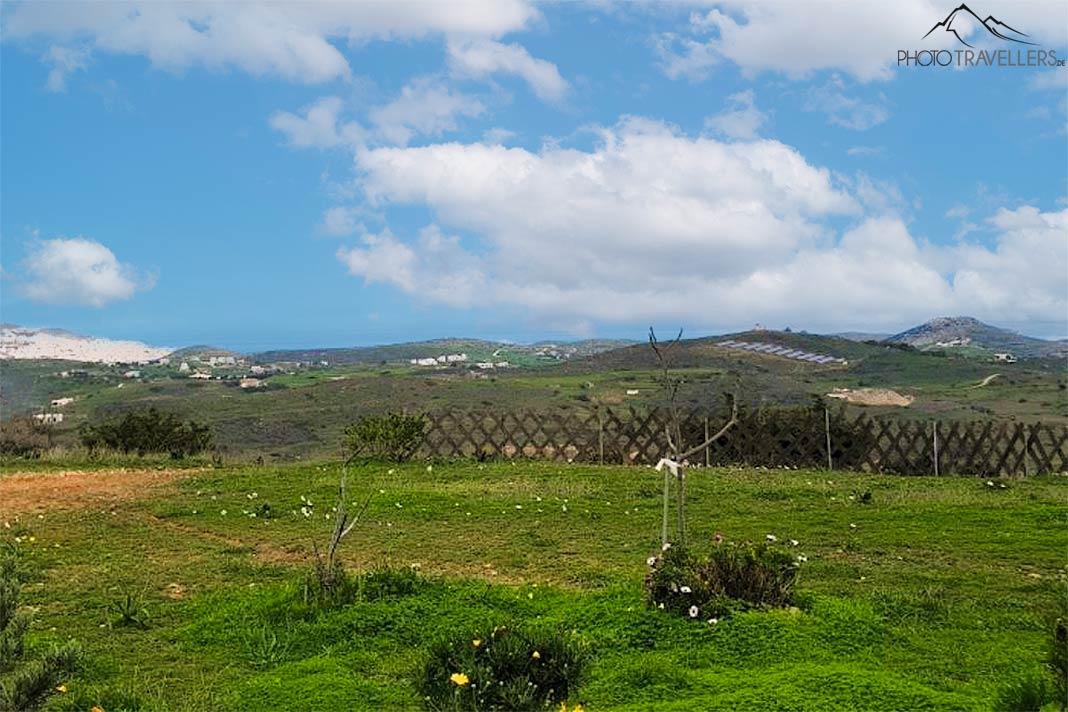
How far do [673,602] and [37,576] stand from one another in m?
6.31

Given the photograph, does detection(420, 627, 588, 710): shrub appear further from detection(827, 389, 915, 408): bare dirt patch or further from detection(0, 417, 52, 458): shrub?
detection(827, 389, 915, 408): bare dirt patch

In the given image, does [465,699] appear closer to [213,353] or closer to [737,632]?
[737,632]

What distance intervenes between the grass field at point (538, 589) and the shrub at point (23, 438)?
22.8ft

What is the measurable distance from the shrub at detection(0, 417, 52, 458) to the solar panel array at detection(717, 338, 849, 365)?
4348 centimetres

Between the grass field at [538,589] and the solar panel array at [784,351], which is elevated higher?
the solar panel array at [784,351]

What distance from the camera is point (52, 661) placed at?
15.9ft

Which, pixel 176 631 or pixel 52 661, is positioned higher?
pixel 52 661

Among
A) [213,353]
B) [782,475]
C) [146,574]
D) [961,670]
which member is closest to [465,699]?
[961,670]

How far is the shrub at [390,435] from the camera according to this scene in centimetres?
1923

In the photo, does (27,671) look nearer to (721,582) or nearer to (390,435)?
(721,582)

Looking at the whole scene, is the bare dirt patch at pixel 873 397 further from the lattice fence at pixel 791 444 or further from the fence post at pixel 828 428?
the fence post at pixel 828 428

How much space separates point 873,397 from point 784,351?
1971 cm

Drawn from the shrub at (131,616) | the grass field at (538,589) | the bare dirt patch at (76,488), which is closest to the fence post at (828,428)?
the grass field at (538,589)

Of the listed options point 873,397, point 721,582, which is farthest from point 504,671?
point 873,397
